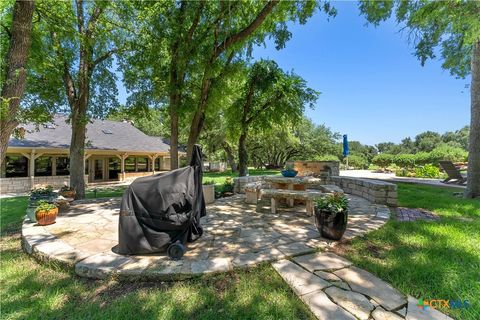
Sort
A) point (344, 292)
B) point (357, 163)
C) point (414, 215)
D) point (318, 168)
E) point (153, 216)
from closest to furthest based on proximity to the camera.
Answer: point (344, 292), point (153, 216), point (414, 215), point (318, 168), point (357, 163)

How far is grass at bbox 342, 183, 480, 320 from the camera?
2.29m

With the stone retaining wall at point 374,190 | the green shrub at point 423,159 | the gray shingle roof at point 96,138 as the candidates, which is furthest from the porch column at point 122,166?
the green shrub at point 423,159

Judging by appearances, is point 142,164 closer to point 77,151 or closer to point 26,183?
point 26,183

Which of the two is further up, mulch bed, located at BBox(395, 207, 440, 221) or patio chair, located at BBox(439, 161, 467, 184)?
patio chair, located at BBox(439, 161, 467, 184)

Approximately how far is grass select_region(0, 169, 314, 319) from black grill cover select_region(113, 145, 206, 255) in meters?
0.56

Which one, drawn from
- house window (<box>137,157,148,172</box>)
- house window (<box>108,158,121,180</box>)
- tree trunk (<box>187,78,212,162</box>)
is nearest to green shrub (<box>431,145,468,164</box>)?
tree trunk (<box>187,78,212,162</box>)

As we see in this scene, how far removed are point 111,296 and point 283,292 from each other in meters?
1.97

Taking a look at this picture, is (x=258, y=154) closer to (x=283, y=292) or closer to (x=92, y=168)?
(x=92, y=168)

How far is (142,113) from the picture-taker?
360 inches

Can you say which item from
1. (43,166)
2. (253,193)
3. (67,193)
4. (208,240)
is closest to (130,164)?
(43,166)

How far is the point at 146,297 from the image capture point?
2.34 m

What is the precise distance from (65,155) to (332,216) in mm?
18417

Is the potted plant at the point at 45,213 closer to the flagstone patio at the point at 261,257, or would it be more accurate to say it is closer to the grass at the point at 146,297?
the flagstone patio at the point at 261,257

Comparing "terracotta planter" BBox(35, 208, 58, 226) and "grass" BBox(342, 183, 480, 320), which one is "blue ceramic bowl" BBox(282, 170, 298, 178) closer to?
"grass" BBox(342, 183, 480, 320)
